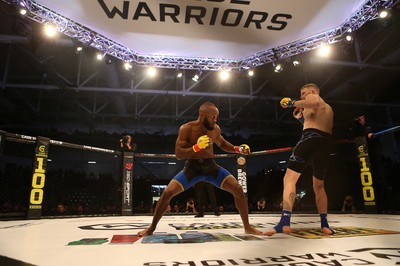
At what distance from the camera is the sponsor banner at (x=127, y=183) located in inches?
247

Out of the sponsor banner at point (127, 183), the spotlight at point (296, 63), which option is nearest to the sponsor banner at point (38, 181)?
the sponsor banner at point (127, 183)

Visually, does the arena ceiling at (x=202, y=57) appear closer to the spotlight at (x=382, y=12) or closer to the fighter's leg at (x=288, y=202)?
the spotlight at (x=382, y=12)

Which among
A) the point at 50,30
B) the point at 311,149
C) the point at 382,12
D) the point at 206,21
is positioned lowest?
the point at 311,149

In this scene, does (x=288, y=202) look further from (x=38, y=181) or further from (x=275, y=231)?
(x=38, y=181)

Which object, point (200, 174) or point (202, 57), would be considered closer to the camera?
point (200, 174)

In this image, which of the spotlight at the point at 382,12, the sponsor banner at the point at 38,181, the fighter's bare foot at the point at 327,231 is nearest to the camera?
the fighter's bare foot at the point at 327,231

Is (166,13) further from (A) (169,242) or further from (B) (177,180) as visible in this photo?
(A) (169,242)

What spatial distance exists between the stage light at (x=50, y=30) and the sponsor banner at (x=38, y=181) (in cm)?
232

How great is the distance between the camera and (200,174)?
2.73 meters

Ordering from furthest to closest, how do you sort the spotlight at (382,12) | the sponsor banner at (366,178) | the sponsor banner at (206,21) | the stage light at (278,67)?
the stage light at (278,67) → the sponsor banner at (366,178) → the spotlight at (382,12) → the sponsor banner at (206,21)

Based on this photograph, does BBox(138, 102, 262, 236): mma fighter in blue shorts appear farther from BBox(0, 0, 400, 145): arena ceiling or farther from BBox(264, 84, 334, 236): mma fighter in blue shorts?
BBox(0, 0, 400, 145): arena ceiling

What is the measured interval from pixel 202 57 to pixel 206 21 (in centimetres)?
196

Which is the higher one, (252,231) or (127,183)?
(127,183)

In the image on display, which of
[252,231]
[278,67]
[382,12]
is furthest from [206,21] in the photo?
[252,231]
